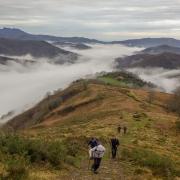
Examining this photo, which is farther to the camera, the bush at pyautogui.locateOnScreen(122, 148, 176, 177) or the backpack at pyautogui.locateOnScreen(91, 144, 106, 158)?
the bush at pyautogui.locateOnScreen(122, 148, 176, 177)

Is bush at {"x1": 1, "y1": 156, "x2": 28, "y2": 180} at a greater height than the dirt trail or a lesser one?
greater

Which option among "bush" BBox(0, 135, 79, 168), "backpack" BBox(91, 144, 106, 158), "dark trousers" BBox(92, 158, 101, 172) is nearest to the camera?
"bush" BBox(0, 135, 79, 168)

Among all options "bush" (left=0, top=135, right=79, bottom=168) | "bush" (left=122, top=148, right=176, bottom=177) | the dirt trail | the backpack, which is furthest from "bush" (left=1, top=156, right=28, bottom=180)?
"bush" (left=122, top=148, right=176, bottom=177)

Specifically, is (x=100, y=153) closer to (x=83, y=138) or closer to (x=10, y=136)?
(x=10, y=136)

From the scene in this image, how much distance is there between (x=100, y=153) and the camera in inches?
916

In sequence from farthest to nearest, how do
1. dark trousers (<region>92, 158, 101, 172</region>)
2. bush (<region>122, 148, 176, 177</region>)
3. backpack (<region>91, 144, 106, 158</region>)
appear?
bush (<region>122, 148, 176, 177</region>)
dark trousers (<region>92, 158, 101, 172</region>)
backpack (<region>91, 144, 106, 158</region>)

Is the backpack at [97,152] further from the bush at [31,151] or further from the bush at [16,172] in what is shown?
the bush at [16,172]

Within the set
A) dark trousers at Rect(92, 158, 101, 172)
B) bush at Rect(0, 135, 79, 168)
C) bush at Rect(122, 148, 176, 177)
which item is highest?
bush at Rect(0, 135, 79, 168)

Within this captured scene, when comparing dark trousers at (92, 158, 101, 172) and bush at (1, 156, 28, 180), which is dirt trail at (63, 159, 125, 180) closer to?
dark trousers at (92, 158, 101, 172)

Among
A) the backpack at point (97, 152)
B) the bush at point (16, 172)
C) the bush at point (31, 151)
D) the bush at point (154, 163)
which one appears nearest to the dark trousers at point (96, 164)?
the backpack at point (97, 152)

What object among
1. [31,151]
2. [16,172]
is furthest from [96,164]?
[16,172]

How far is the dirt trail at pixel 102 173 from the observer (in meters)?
22.2

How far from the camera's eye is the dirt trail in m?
22.2

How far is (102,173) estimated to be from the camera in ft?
78.4
